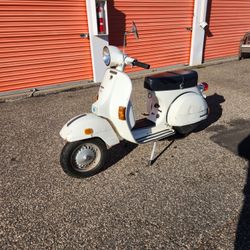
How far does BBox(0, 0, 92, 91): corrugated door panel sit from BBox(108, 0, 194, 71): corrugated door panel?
1.02m

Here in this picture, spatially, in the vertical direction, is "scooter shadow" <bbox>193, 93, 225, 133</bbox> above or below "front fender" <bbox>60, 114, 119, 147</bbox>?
below

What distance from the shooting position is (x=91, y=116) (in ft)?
8.34

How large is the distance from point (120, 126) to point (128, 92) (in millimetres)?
396

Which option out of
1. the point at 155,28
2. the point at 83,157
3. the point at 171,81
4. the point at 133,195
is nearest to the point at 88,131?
the point at 83,157

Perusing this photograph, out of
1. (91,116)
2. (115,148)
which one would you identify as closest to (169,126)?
(115,148)

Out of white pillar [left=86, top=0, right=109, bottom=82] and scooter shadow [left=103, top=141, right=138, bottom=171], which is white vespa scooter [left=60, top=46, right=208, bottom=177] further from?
white pillar [left=86, top=0, right=109, bottom=82]

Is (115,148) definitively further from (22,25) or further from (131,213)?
(22,25)

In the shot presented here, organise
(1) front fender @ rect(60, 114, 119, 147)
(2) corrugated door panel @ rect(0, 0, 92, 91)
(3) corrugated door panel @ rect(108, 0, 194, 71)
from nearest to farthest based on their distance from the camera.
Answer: (1) front fender @ rect(60, 114, 119, 147) → (2) corrugated door panel @ rect(0, 0, 92, 91) → (3) corrugated door panel @ rect(108, 0, 194, 71)

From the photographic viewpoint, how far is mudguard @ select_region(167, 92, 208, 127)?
2.95m

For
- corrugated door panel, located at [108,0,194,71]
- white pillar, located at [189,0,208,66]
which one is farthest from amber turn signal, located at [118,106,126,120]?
white pillar, located at [189,0,208,66]

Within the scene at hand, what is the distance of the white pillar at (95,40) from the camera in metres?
5.65

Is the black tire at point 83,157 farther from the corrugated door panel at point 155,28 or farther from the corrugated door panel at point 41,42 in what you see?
the corrugated door panel at point 155,28

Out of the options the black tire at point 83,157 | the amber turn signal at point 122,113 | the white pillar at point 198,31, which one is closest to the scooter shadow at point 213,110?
the amber turn signal at point 122,113

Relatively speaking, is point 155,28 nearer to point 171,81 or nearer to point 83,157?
point 171,81
